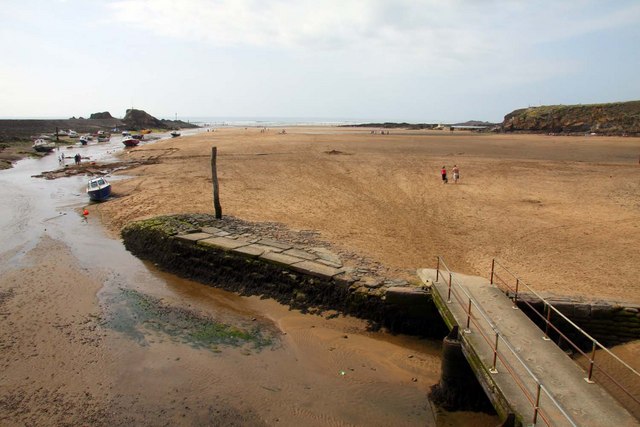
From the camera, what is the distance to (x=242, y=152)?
132 ft

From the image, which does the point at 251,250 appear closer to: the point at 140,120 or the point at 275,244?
the point at 275,244

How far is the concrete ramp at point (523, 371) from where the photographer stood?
5.49 m

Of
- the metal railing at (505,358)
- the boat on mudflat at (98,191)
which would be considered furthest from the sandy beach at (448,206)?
the metal railing at (505,358)

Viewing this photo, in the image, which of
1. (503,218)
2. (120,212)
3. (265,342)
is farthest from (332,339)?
(120,212)

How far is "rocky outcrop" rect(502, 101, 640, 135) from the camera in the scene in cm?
5872

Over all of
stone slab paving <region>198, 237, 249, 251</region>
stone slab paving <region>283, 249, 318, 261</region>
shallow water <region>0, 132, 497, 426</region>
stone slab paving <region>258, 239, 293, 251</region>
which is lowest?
shallow water <region>0, 132, 497, 426</region>

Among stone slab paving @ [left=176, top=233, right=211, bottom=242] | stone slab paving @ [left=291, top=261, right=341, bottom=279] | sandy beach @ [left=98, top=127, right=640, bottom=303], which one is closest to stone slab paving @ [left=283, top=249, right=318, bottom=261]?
stone slab paving @ [left=291, top=261, right=341, bottom=279]

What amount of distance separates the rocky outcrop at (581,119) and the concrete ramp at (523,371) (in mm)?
59036

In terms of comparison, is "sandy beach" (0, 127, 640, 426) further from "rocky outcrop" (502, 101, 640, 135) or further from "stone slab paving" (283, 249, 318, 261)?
"rocky outcrop" (502, 101, 640, 135)

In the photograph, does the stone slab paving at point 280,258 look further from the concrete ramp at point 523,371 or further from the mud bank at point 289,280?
the concrete ramp at point 523,371

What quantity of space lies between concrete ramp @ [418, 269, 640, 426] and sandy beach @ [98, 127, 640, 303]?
2768 mm

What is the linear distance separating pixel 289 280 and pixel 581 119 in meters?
68.7

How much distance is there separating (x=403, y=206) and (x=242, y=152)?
24.1 meters

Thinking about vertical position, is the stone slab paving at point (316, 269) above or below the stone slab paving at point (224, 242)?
below
